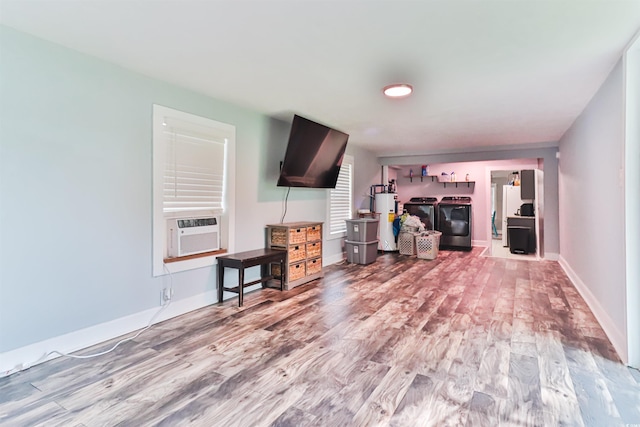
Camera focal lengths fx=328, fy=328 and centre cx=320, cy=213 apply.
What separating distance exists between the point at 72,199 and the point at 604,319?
4.41 m

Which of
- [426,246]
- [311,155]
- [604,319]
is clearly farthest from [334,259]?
[604,319]

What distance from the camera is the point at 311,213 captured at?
528 centimetres

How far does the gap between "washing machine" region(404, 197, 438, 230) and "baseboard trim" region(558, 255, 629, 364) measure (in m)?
3.56

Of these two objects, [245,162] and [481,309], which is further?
[245,162]

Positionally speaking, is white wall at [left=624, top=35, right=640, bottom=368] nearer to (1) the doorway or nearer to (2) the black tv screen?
(2) the black tv screen

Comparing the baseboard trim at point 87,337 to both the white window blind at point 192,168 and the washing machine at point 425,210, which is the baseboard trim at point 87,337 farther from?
the washing machine at point 425,210

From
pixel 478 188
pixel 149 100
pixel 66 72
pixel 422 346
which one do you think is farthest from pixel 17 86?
pixel 478 188

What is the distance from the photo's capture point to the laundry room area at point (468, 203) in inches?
282

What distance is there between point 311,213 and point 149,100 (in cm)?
291

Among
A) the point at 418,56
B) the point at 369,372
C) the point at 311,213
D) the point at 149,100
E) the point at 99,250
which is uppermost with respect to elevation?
the point at 418,56

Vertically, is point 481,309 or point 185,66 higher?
→ point 185,66

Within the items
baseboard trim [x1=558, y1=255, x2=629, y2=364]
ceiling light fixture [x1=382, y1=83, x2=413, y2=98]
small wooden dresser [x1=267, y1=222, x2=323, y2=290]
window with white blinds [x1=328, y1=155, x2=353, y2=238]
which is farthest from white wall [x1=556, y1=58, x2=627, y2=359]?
window with white blinds [x1=328, y1=155, x2=353, y2=238]

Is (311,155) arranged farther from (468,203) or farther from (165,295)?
(468,203)

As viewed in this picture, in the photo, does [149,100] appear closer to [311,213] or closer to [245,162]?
[245,162]
